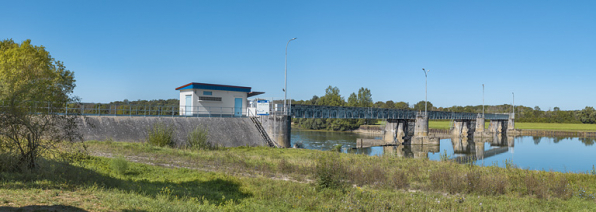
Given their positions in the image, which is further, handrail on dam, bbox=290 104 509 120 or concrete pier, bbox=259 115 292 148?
handrail on dam, bbox=290 104 509 120

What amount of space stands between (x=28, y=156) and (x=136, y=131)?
16166mm

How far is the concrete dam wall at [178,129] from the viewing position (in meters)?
25.9

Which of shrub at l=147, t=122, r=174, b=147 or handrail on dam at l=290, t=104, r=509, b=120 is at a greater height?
handrail on dam at l=290, t=104, r=509, b=120

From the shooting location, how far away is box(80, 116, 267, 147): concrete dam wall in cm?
2586

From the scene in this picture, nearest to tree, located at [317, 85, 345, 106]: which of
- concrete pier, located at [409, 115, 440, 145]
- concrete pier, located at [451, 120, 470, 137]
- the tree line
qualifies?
the tree line

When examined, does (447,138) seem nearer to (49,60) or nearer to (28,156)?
(49,60)

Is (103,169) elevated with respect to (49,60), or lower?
lower

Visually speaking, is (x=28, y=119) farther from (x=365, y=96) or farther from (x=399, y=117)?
(x=365, y=96)

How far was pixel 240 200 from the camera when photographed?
10297mm

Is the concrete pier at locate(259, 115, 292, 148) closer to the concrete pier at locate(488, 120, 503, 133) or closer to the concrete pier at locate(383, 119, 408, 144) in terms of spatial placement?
the concrete pier at locate(383, 119, 408, 144)

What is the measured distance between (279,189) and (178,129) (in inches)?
771

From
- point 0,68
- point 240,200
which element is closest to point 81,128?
point 0,68

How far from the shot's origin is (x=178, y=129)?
94.7ft

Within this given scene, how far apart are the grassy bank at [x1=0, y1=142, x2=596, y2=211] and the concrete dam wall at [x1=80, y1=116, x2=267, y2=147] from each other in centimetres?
1069
